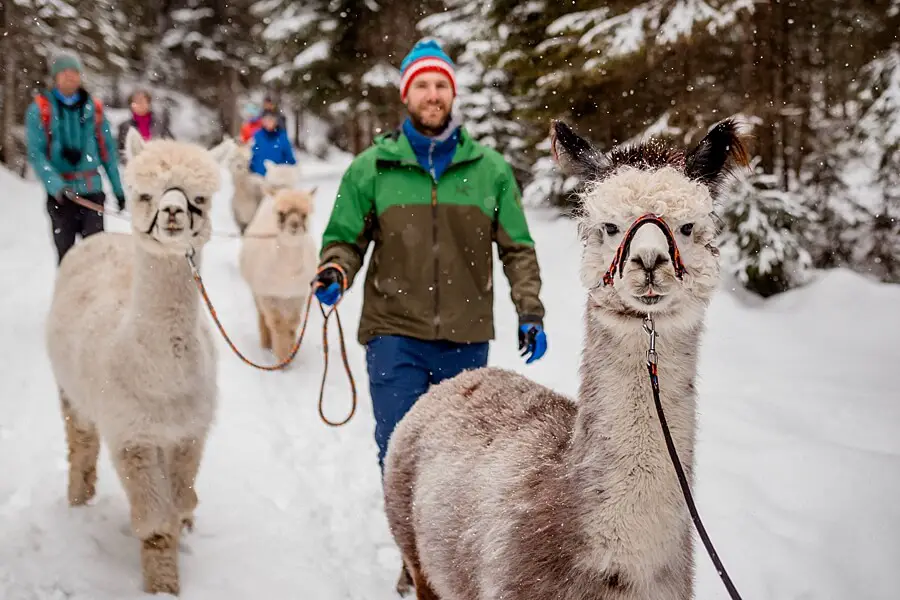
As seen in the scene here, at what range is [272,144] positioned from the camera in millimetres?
10797

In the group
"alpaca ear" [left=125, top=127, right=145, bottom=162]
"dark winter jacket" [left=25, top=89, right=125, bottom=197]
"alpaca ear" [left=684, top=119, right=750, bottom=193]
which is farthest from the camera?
"dark winter jacket" [left=25, top=89, right=125, bottom=197]

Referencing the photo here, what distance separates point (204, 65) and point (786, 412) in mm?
26918

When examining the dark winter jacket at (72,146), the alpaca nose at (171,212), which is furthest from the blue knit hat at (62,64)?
the alpaca nose at (171,212)

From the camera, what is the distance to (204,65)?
1044 inches

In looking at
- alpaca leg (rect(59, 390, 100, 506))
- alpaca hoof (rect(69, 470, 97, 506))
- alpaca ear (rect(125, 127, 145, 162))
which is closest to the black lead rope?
alpaca ear (rect(125, 127, 145, 162))

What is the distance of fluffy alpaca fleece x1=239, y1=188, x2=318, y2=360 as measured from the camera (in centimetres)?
666

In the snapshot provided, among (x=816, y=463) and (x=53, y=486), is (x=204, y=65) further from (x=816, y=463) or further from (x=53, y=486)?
(x=816, y=463)

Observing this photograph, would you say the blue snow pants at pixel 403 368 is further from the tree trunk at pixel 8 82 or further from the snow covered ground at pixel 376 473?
the tree trunk at pixel 8 82

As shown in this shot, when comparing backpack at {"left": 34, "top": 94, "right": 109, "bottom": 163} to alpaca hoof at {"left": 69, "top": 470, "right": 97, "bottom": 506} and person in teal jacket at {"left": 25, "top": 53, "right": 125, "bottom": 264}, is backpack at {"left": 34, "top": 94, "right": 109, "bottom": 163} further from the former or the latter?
alpaca hoof at {"left": 69, "top": 470, "right": 97, "bottom": 506}

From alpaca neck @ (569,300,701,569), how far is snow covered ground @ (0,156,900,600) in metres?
1.74

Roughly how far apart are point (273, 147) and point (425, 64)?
26.8 ft

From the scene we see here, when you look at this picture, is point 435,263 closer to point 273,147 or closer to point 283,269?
point 283,269

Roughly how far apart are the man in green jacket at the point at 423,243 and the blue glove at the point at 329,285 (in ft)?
0.30

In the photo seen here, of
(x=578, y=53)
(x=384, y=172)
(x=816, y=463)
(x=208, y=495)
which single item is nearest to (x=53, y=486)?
(x=208, y=495)
